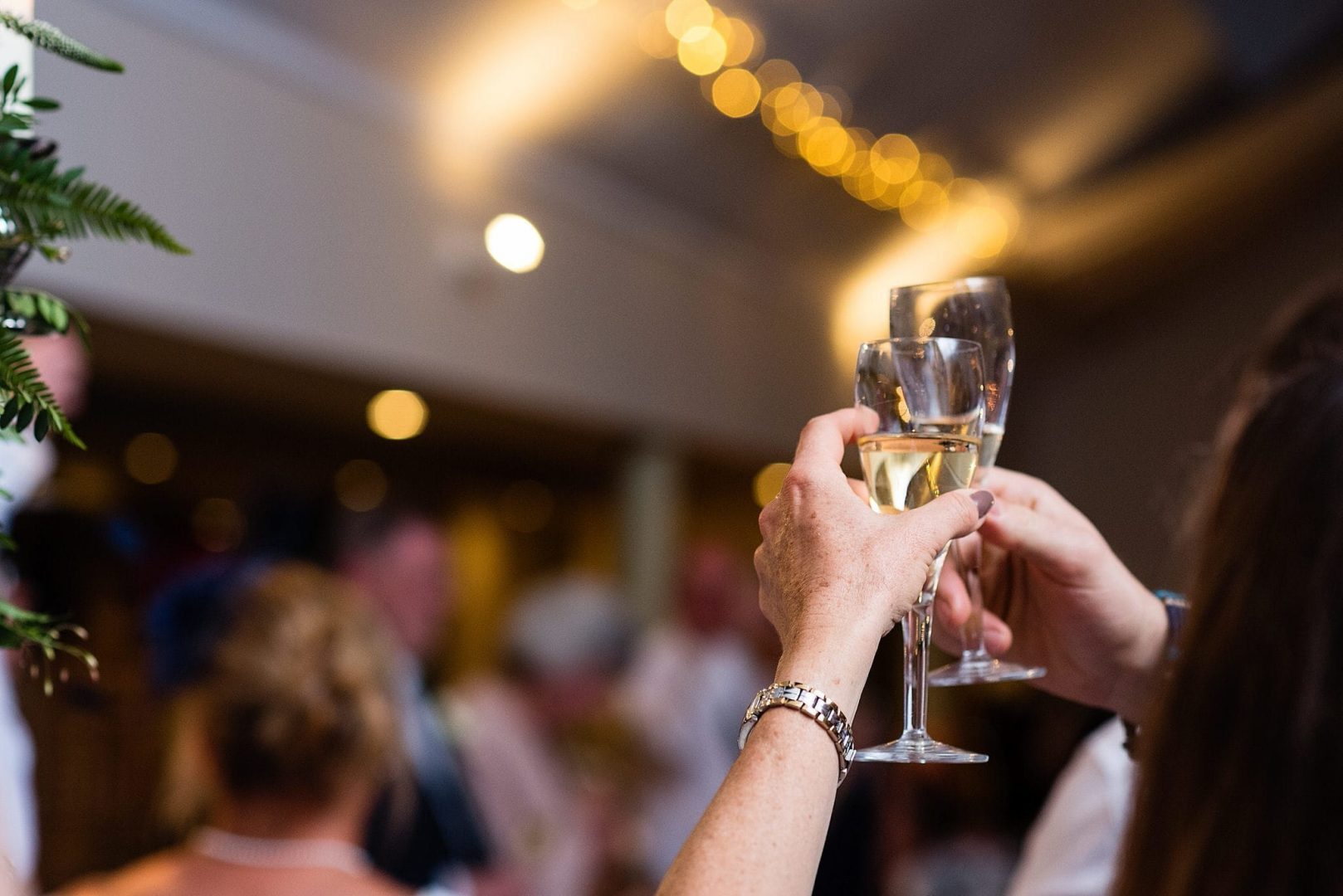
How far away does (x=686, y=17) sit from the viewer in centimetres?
416

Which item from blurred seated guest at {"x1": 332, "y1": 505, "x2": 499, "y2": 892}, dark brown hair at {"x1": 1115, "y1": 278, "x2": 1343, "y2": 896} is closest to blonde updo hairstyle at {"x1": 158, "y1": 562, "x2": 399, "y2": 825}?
blurred seated guest at {"x1": 332, "y1": 505, "x2": 499, "y2": 892}

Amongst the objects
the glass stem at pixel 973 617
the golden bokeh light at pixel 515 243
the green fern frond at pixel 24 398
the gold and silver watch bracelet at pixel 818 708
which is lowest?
the gold and silver watch bracelet at pixel 818 708

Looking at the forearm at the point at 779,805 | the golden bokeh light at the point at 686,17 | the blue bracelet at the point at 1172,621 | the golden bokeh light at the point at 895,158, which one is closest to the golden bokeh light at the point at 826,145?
the golden bokeh light at the point at 895,158

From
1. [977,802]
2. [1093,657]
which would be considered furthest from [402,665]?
[977,802]

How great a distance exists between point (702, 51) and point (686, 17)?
0.67 feet

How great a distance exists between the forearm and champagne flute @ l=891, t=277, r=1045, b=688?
0.26 metres

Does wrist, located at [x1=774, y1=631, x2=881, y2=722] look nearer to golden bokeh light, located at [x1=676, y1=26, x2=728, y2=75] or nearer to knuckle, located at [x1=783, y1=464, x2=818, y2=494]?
knuckle, located at [x1=783, y1=464, x2=818, y2=494]

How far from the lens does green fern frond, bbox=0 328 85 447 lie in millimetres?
720

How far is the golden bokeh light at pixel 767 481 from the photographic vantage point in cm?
636

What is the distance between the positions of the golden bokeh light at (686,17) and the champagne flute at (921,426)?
3507 millimetres

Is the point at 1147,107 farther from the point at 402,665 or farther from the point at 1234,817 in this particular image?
the point at 1234,817

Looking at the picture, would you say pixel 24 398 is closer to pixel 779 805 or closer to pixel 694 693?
pixel 779 805

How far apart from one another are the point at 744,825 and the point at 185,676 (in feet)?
4.91

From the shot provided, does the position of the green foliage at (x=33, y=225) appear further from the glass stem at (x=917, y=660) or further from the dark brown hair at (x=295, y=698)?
the dark brown hair at (x=295, y=698)
